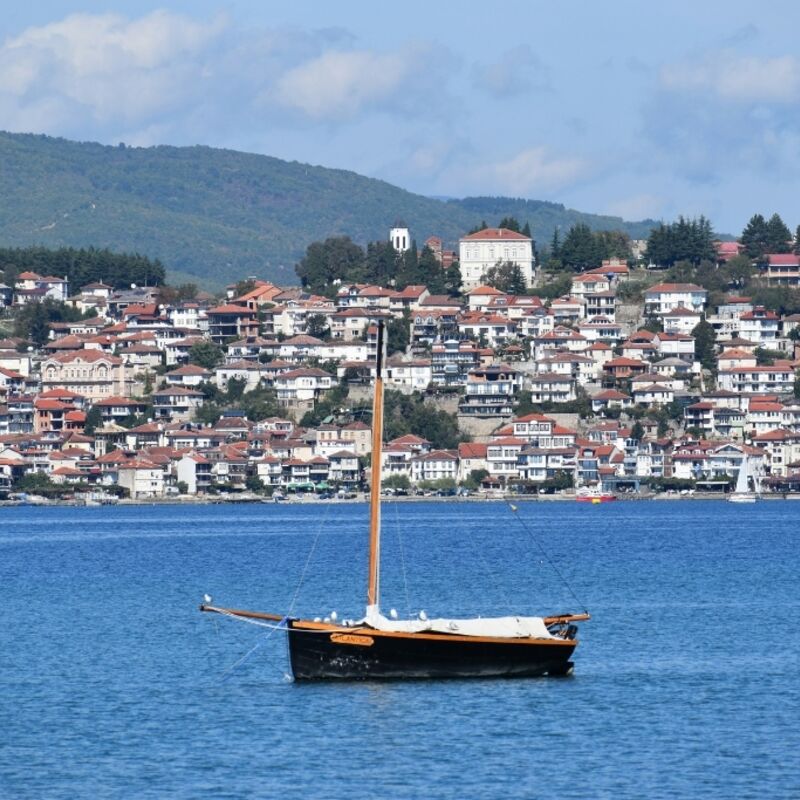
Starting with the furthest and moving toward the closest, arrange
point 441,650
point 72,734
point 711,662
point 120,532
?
point 120,532 < point 711,662 < point 441,650 < point 72,734

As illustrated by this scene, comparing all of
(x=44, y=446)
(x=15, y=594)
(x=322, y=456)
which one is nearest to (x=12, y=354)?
(x=44, y=446)

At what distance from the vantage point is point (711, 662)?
1474 inches

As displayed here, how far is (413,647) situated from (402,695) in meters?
0.94

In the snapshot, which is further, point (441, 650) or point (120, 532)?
point (120, 532)

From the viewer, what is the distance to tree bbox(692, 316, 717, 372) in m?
145

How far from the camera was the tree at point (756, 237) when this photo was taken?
16150 cm

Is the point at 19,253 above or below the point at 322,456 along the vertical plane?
above

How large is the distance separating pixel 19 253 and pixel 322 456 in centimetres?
6234

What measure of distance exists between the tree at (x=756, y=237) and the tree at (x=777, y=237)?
0.91 ft

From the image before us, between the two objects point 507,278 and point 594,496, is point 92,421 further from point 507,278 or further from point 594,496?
point 507,278

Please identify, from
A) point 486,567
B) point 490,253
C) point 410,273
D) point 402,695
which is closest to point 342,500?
point 410,273

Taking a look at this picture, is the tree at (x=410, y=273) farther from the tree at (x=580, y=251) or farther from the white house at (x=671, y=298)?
the white house at (x=671, y=298)

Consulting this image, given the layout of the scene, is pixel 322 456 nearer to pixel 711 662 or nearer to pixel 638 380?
pixel 638 380

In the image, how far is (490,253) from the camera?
165 m
